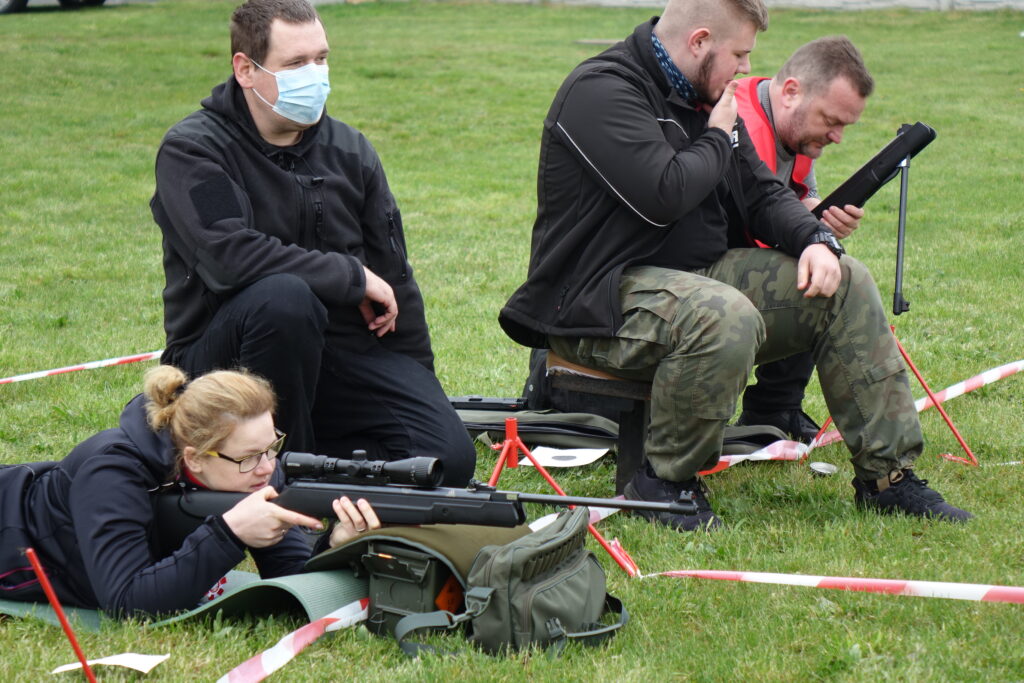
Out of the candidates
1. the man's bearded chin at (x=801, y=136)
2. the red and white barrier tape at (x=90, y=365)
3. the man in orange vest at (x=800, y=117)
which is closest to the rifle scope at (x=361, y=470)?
the man in orange vest at (x=800, y=117)

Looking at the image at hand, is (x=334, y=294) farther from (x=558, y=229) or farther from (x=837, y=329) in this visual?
(x=837, y=329)

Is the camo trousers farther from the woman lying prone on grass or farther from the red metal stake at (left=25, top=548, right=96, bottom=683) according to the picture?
the red metal stake at (left=25, top=548, right=96, bottom=683)

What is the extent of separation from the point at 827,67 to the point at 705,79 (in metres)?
0.91

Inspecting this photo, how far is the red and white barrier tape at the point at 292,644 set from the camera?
318 cm

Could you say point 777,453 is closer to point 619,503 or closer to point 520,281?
point 619,503

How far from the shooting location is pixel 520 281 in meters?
9.12

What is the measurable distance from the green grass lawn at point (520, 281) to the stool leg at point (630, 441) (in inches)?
9.5

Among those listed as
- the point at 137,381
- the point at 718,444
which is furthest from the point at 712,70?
the point at 137,381

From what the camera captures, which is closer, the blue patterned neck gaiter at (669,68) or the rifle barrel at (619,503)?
the rifle barrel at (619,503)

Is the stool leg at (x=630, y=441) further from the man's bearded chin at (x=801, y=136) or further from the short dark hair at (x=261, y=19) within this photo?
the short dark hair at (x=261, y=19)

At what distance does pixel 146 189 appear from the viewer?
13.0 meters

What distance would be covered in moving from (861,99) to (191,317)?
9.69ft

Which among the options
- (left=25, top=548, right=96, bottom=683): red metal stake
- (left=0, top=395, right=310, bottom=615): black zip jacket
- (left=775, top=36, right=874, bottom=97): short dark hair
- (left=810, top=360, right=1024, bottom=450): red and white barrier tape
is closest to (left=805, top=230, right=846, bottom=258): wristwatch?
(left=775, top=36, right=874, bottom=97): short dark hair

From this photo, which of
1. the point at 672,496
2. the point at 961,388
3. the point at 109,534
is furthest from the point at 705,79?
the point at 109,534
